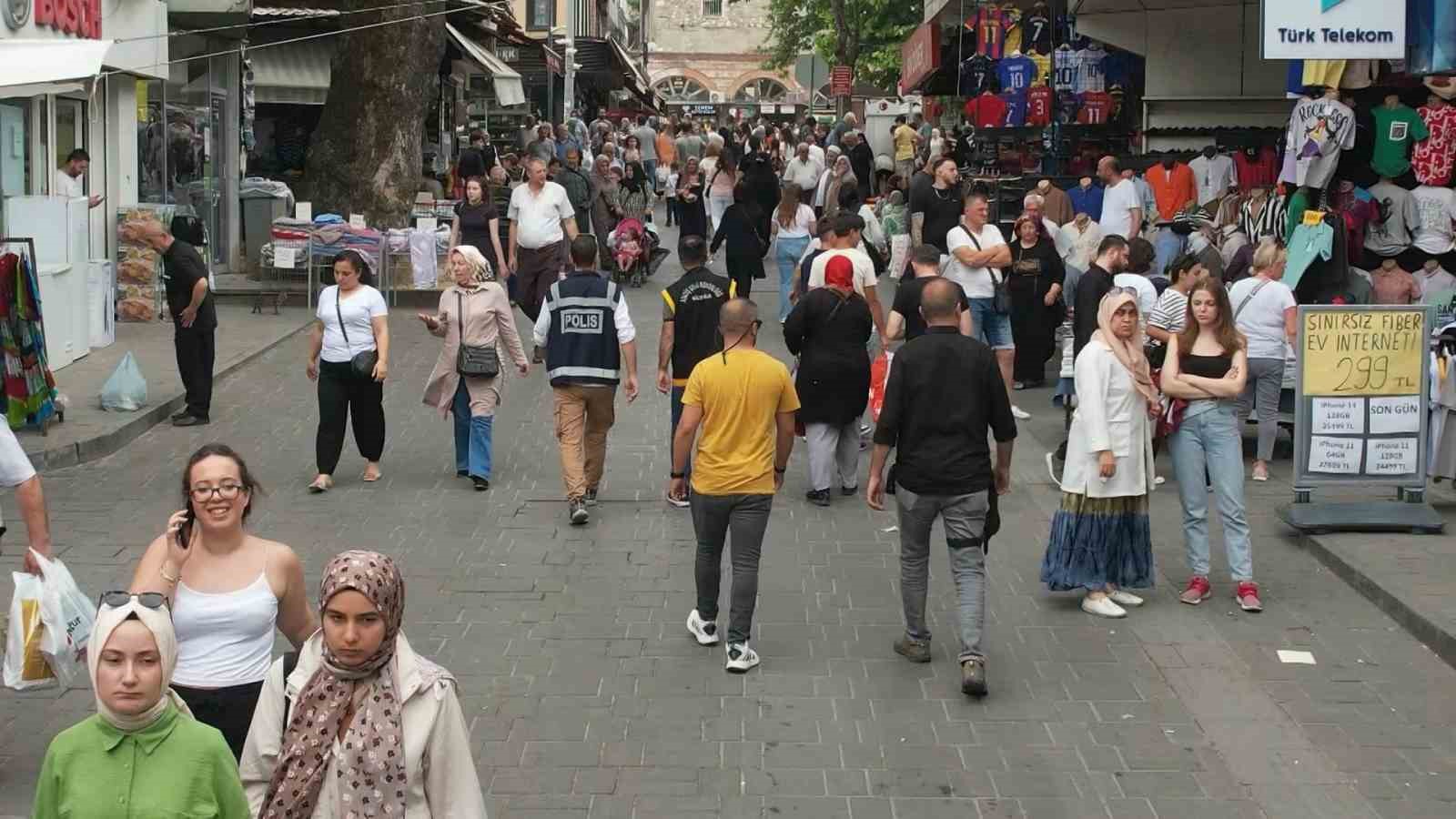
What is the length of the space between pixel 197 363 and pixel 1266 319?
25.5 ft

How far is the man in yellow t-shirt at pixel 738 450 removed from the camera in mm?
8398

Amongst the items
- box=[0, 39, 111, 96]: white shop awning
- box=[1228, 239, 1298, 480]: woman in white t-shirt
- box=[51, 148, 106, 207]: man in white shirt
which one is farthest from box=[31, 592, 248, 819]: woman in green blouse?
box=[51, 148, 106, 207]: man in white shirt

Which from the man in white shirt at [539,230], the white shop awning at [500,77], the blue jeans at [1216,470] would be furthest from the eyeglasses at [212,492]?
the white shop awning at [500,77]

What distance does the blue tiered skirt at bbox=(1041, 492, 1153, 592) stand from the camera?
931 cm

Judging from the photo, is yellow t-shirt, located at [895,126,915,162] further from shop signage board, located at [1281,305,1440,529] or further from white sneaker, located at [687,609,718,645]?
white sneaker, located at [687,609,718,645]

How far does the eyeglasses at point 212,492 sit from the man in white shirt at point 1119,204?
549 inches

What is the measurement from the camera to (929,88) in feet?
101

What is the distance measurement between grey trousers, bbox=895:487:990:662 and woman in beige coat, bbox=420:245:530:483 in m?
4.20

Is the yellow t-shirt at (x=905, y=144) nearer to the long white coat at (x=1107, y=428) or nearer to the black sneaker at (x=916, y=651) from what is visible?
the long white coat at (x=1107, y=428)

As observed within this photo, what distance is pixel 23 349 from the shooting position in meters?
13.2

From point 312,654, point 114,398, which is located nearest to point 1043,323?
point 114,398

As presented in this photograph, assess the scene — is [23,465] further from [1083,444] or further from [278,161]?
[278,161]

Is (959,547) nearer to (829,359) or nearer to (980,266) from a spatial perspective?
(829,359)

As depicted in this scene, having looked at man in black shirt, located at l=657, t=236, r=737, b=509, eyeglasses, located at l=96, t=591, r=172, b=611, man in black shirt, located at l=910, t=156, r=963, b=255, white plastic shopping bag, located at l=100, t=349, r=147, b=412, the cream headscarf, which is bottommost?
white plastic shopping bag, located at l=100, t=349, r=147, b=412
